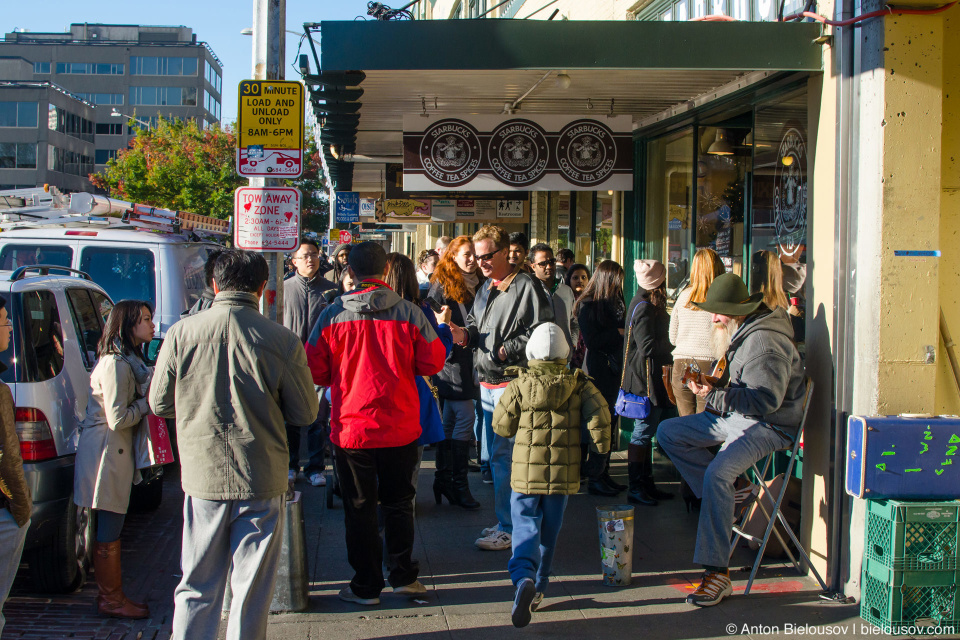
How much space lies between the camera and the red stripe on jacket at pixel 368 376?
457cm

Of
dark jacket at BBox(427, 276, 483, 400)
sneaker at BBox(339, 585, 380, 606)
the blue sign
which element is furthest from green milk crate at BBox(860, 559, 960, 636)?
the blue sign

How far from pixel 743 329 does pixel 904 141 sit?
1.32 m

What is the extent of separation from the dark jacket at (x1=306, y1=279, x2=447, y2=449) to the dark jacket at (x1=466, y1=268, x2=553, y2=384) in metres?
0.97

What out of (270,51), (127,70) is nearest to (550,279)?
(270,51)

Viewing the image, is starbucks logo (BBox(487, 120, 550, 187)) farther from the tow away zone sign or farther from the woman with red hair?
the tow away zone sign

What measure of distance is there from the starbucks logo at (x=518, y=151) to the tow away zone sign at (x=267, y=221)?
9.30 feet

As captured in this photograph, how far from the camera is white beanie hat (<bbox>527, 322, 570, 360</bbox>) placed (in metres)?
4.63

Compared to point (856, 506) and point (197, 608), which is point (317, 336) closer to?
point (197, 608)

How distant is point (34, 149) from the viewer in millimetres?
64562

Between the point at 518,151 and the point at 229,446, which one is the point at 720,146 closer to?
the point at 518,151

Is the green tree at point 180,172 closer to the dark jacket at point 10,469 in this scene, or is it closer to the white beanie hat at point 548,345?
the white beanie hat at point 548,345

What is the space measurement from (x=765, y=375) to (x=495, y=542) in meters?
2.13

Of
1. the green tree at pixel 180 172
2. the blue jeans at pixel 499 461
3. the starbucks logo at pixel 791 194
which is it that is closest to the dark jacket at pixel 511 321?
the blue jeans at pixel 499 461

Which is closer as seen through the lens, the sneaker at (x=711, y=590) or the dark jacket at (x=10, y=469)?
the dark jacket at (x=10, y=469)
